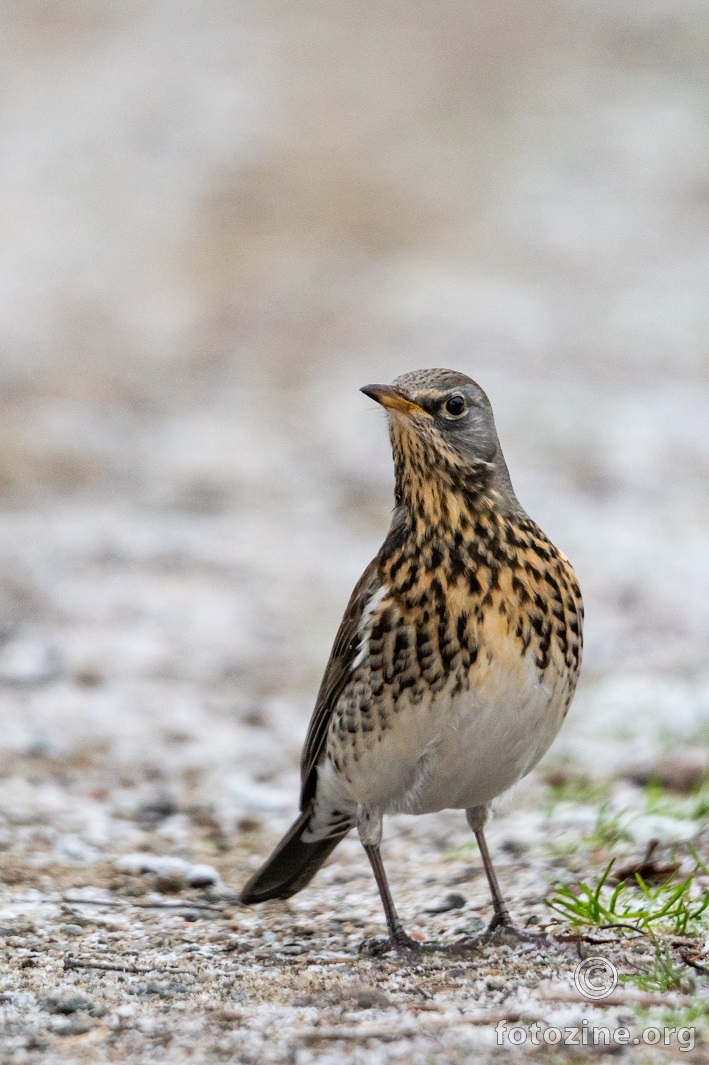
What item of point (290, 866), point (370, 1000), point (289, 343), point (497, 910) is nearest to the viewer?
point (370, 1000)

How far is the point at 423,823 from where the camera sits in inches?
269

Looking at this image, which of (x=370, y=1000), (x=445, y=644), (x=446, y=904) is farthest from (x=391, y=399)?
(x=446, y=904)

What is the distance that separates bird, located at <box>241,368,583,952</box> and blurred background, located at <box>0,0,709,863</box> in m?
1.75

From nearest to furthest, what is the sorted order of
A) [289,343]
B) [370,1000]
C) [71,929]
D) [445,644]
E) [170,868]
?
1. [370,1000]
2. [445,644]
3. [71,929]
4. [170,868]
5. [289,343]

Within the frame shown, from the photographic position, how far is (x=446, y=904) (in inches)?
220

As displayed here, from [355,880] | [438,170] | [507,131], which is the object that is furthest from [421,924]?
[507,131]

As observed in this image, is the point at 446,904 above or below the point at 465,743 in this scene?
below

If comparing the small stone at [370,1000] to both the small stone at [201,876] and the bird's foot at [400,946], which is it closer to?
the bird's foot at [400,946]

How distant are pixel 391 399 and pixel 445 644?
86 cm

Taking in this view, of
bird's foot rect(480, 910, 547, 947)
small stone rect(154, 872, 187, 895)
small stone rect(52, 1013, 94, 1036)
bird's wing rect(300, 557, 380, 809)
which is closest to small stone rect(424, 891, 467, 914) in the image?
bird's foot rect(480, 910, 547, 947)

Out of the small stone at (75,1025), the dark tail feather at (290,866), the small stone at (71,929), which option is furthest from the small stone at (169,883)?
the small stone at (75,1025)

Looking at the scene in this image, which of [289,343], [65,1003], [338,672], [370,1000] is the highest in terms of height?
[289,343]

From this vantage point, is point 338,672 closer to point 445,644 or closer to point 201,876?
point 445,644

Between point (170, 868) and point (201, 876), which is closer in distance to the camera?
point (201, 876)
